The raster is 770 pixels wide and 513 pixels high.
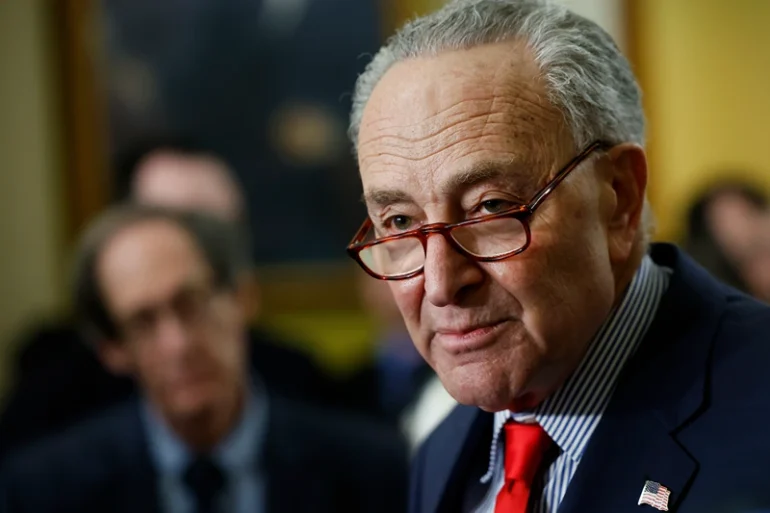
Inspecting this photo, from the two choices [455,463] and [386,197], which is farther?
[455,463]

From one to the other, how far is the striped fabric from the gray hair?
27 cm

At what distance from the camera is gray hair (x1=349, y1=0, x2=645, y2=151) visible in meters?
1.47

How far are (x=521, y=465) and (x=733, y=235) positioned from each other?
2672 mm

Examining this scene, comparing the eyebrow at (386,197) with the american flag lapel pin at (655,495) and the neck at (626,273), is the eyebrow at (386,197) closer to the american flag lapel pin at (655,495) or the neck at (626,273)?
the neck at (626,273)

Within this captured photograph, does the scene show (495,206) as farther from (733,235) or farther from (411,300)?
(733,235)

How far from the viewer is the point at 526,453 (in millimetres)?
1556

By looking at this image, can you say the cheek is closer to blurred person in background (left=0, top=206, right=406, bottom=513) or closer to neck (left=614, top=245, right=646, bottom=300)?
neck (left=614, top=245, right=646, bottom=300)

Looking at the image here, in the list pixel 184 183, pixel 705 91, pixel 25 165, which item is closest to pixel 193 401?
pixel 184 183

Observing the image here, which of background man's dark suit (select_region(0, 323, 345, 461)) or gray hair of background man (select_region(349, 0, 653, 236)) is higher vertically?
gray hair of background man (select_region(349, 0, 653, 236))

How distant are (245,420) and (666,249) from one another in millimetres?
1455

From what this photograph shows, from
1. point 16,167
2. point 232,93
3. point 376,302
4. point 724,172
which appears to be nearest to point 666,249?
point 376,302

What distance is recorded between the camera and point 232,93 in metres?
5.22

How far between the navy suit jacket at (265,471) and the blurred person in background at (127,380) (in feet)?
1.02

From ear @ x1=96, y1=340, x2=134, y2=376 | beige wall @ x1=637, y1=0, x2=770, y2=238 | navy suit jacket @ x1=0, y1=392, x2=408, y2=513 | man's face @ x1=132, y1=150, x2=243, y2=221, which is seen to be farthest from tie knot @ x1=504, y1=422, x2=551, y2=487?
beige wall @ x1=637, y1=0, x2=770, y2=238
